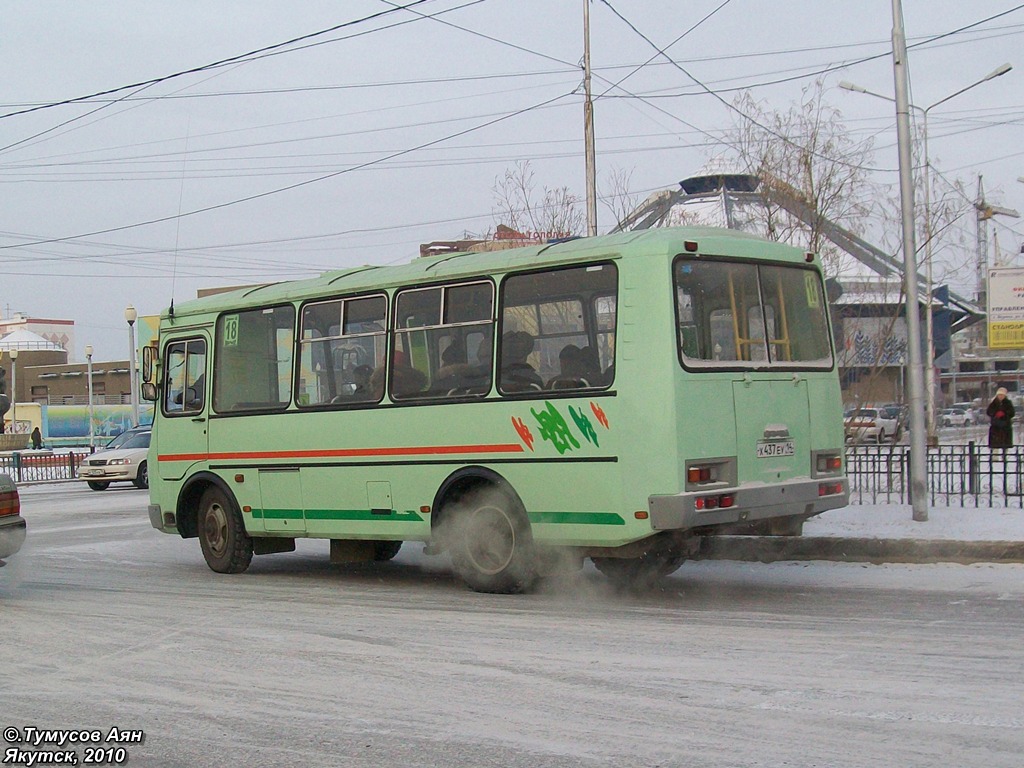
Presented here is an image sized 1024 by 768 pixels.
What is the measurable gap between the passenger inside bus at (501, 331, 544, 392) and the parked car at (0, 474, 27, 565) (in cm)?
469

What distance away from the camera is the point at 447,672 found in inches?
288

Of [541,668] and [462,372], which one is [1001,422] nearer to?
[462,372]

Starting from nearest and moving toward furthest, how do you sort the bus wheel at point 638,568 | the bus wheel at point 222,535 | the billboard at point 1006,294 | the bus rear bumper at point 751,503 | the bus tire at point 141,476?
the bus rear bumper at point 751,503, the bus wheel at point 638,568, the bus wheel at point 222,535, the billboard at point 1006,294, the bus tire at point 141,476

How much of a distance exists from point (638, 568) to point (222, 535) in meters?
4.90

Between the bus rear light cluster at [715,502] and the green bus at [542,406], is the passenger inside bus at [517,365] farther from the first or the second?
the bus rear light cluster at [715,502]

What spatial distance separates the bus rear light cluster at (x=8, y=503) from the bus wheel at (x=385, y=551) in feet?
12.8

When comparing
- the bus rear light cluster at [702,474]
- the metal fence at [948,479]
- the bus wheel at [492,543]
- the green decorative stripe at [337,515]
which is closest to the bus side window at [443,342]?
the bus wheel at [492,543]

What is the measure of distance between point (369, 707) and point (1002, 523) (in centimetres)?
852

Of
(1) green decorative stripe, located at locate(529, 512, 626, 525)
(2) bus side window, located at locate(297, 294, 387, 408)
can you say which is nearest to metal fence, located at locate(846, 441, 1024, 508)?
(1) green decorative stripe, located at locate(529, 512, 626, 525)

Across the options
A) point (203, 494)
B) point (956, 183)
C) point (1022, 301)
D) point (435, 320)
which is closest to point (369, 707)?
point (435, 320)

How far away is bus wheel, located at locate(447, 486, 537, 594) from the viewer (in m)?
10.2

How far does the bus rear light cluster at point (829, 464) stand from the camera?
1026 centimetres

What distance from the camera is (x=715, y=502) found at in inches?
362

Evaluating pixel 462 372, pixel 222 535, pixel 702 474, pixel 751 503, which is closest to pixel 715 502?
pixel 702 474
